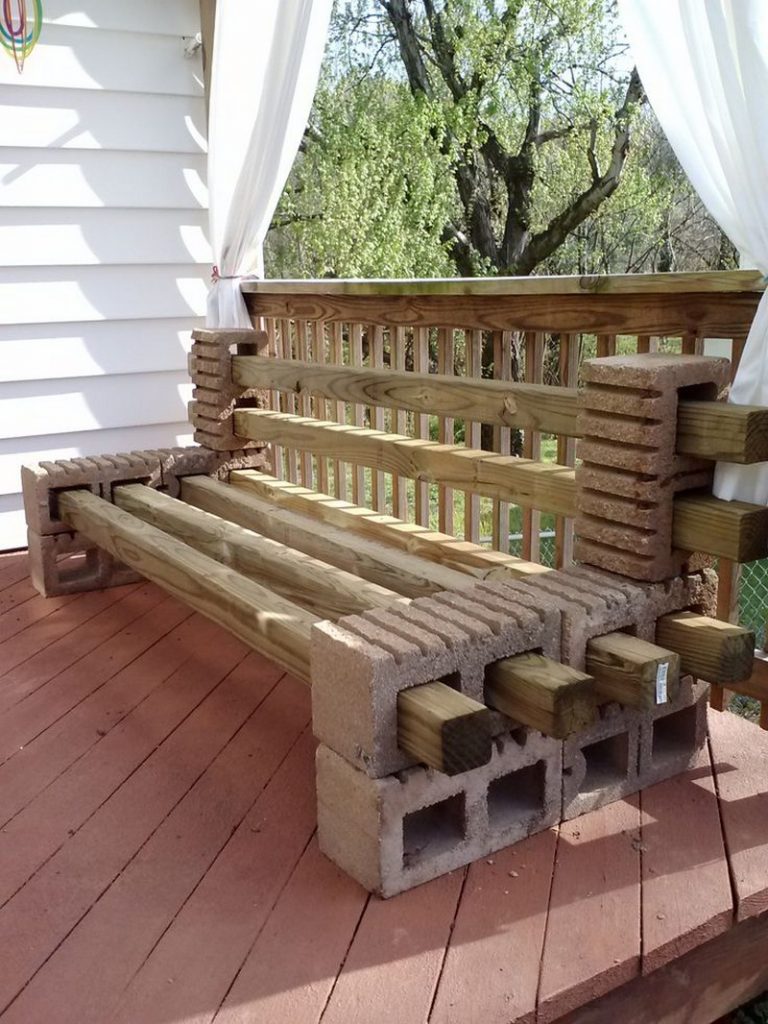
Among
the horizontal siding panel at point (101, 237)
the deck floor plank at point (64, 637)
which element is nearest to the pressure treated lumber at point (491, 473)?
the deck floor plank at point (64, 637)

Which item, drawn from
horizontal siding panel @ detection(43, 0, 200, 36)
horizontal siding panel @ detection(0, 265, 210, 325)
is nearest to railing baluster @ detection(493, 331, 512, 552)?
horizontal siding panel @ detection(0, 265, 210, 325)

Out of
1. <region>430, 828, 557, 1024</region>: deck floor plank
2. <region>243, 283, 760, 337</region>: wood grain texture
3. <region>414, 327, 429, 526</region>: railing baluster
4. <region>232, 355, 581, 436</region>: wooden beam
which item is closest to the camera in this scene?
<region>430, 828, 557, 1024</region>: deck floor plank

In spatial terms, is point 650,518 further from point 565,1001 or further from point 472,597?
point 565,1001

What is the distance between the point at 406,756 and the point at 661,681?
0.44 meters

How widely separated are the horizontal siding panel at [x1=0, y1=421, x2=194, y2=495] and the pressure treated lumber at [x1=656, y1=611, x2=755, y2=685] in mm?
2652

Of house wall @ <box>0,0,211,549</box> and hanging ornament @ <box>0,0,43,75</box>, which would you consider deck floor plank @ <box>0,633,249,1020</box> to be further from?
hanging ornament @ <box>0,0,43,75</box>

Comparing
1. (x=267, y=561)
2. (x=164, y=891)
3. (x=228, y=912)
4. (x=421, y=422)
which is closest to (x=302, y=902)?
(x=228, y=912)

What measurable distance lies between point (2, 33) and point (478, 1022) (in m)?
3.50

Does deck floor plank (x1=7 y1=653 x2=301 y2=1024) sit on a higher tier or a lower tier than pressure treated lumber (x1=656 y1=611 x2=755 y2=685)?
lower

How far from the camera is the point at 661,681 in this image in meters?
1.67

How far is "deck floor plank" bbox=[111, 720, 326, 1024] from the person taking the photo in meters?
1.41

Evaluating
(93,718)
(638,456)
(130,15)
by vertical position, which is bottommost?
(93,718)

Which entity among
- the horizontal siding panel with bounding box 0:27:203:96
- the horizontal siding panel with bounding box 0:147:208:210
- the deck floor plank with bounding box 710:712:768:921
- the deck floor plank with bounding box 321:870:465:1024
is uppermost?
the horizontal siding panel with bounding box 0:27:203:96

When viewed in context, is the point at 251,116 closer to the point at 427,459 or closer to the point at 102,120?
the point at 102,120
